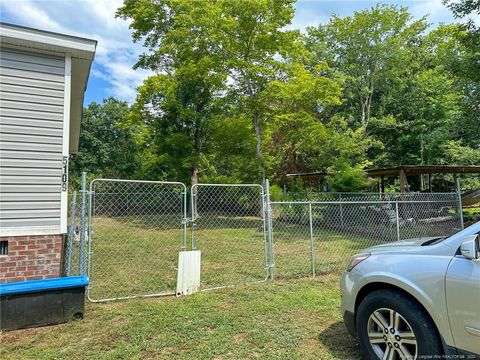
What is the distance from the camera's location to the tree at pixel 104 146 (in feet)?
105

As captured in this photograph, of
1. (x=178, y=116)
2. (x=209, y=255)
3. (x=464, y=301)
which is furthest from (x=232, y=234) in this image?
(x=464, y=301)

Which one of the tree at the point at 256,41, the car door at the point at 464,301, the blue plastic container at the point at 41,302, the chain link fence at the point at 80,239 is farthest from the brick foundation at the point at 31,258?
the tree at the point at 256,41

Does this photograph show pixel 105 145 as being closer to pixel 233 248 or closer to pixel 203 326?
pixel 233 248

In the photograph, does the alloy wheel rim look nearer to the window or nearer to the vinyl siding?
the vinyl siding

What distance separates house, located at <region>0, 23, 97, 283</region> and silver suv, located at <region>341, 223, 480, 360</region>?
12.8 ft

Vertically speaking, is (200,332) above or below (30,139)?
below

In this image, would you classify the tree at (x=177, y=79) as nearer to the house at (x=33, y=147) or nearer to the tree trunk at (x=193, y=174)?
the tree trunk at (x=193, y=174)

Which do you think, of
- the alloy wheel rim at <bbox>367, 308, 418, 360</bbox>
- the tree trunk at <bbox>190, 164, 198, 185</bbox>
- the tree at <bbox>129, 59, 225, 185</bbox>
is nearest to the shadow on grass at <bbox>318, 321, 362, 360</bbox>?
the alloy wheel rim at <bbox>367, 308, 418, 360</bbox>

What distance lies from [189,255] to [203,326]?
1388 mm

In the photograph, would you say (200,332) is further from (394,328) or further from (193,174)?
(193,174)

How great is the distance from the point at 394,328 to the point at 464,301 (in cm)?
62

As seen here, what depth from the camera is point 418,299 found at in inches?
104

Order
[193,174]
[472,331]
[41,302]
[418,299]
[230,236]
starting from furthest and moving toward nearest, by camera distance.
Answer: [193,174]
[230,236]
[41,302]
[418,299]
[472,331]

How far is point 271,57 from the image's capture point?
48.0 ft
